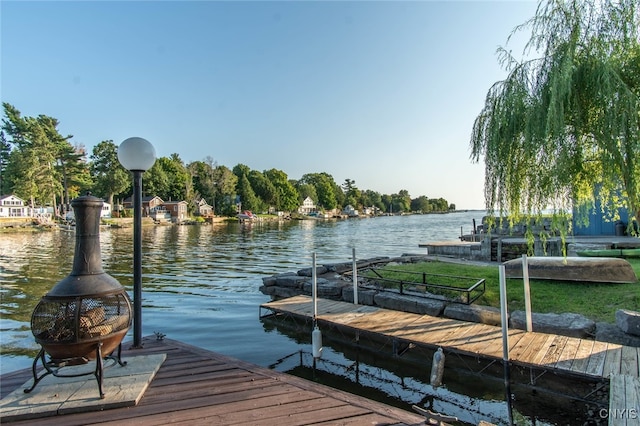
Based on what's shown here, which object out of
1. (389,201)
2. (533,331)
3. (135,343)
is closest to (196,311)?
(135,343)

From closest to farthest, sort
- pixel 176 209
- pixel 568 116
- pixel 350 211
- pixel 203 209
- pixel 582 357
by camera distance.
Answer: pixel 582 357
pixel 568 116
pixel 176 209
pixel 203 209
pixel 350 211

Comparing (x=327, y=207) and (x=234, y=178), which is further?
(x=327, y=207)

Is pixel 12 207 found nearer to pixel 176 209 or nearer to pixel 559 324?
pixel 176 209

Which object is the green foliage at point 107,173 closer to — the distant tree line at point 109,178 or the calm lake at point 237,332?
the distant tree line at point 109,178

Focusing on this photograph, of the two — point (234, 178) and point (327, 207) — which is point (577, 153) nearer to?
point (234, 178)

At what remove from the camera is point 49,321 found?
332 centimetres

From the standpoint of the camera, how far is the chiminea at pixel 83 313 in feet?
10.8

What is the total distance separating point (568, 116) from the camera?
532 centimetres

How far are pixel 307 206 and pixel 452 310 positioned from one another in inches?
4587

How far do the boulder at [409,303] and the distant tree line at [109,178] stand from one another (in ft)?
170

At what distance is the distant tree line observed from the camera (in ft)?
177

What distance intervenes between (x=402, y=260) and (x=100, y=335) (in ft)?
41.0

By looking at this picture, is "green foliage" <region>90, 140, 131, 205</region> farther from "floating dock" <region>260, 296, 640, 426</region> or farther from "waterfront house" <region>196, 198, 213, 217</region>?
"floating dock" <region>260, 296, 640, 426</region>

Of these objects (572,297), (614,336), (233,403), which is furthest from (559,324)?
(233,403)
